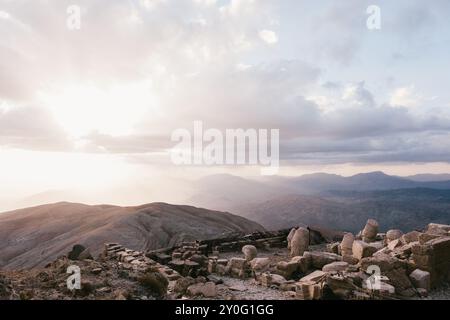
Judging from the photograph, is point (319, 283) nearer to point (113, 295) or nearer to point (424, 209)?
point (113, 295)

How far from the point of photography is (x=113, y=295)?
34.0ft

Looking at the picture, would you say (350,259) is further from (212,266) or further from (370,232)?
(212,266)

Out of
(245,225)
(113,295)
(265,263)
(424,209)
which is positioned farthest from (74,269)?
(424,209)

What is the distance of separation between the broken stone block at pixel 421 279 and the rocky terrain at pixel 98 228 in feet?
62.7

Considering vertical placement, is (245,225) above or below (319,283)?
below

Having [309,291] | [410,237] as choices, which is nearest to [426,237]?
[410,237]

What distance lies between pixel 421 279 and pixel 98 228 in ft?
105

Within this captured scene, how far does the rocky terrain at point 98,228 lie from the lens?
33812 mm

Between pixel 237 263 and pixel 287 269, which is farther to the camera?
pixel 237 263

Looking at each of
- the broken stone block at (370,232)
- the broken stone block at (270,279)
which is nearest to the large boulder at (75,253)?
the broken stone block at (270,279)

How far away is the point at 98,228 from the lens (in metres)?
37.4

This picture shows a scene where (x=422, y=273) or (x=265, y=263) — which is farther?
(x=265, y=263)

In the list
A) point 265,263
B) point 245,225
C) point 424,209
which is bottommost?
point 424,209
